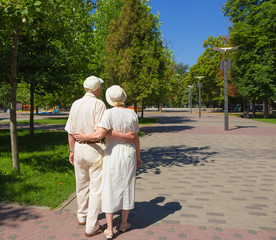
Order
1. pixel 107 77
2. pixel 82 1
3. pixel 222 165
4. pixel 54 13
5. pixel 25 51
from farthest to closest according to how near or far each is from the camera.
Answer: pixel 107 77, pixel 25 51, pixel 82 1, pixel 222 165, pixel 54 13

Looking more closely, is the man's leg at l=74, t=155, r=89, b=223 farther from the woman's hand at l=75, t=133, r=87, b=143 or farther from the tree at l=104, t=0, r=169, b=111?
the tree at l=104, t=0, r=169, b=111

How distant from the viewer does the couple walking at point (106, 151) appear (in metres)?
3.05

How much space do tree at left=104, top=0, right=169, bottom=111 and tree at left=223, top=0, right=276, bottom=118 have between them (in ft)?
49.7

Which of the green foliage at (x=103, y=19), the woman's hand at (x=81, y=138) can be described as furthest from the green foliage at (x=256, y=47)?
the woman's hand at (x=81, y=138)

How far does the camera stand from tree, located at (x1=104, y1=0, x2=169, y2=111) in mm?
15312

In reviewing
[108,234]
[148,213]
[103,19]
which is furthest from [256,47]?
[108,234]

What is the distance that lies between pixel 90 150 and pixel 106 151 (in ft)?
0.63

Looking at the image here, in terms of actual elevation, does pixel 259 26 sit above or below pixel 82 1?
above

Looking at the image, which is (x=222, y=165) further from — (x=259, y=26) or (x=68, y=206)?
(x=259, y=26)

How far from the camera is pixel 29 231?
10.8ft

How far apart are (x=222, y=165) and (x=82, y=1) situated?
6077 mm

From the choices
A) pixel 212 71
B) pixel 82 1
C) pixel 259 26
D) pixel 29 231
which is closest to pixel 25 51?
pixel 82 1

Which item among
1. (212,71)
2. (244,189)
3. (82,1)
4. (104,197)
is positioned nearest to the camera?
(104,197)

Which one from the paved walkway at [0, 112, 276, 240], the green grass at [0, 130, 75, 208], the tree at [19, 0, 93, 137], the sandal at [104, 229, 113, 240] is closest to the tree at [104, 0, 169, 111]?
the tree at [19, 0, 93, 137]
